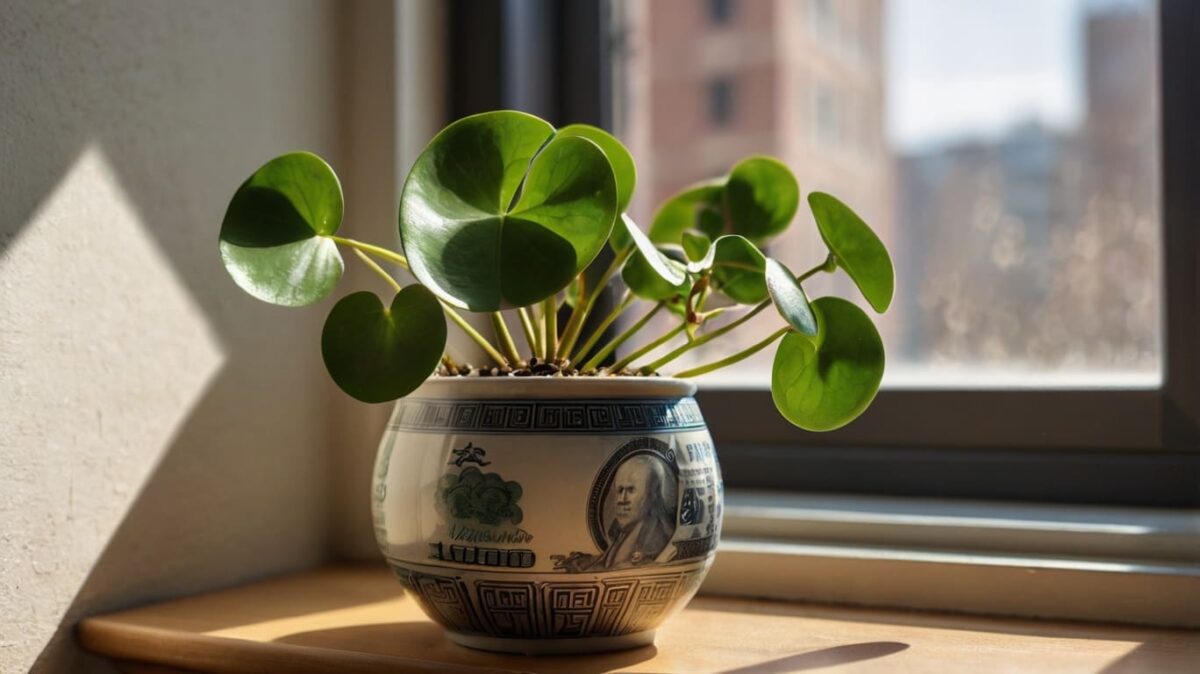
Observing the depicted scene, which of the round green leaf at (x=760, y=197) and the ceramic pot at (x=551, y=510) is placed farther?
the round green leaf at (x=760, y=197)

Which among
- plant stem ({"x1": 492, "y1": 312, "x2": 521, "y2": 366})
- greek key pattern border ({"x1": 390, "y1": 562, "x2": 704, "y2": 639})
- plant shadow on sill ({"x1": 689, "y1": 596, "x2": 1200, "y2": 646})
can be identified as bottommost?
plant shadow on sill ({"x1": 689, "y1": 596, "x2": 1200, "y2": 646})

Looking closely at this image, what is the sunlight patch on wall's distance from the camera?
0.86 meters

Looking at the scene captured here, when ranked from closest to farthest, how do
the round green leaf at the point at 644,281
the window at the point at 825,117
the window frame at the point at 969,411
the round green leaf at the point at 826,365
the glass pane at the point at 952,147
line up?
1. the round green leaf at the point at 826,365
2. the round green leaf at the point at 644,281
3. the window frame at the point at 969,411
4. the glass pane at the point at 952,147
5. the window at the point at 825,117

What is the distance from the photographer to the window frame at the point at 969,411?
41.7 inches

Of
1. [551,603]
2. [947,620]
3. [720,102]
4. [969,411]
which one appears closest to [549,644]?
[551,603]

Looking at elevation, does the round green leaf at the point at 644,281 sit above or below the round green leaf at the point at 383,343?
above

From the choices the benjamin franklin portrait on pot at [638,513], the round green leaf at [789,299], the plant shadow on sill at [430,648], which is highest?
the round green leaf at [789,299]

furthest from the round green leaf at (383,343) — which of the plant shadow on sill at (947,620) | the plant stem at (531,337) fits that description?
the plant shadow on sill at (947,620)

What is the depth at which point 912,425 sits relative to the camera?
116cm

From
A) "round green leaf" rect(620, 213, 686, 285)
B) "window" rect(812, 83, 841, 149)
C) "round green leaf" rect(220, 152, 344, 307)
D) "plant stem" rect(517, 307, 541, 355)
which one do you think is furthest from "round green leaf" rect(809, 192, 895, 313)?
"window" rect(812, 83, 841, 149)

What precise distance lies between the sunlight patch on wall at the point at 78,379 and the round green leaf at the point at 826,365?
0.54 m

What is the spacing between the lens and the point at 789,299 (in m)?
0.73

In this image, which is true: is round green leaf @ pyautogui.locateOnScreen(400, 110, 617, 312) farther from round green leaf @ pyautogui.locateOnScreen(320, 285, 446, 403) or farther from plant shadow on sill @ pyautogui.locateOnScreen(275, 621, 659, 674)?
plant shadow on sill @ pyautogui.locateOnScreen(275, 621, 659, 674)

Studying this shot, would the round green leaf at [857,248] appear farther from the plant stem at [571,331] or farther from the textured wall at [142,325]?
the textured wall at [142,325]
